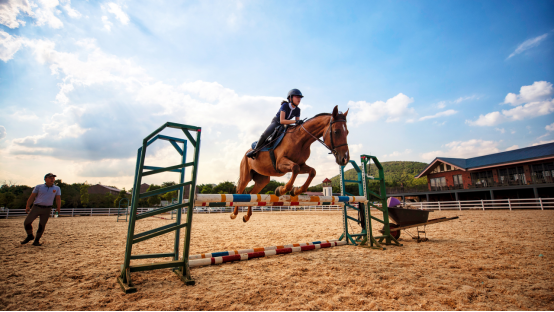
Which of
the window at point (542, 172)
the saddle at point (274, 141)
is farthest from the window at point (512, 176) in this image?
the saddle at point (274, 141)

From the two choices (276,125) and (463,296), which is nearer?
(463,296)

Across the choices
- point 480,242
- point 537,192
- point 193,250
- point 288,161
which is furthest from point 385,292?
point 537,192

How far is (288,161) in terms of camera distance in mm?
3783

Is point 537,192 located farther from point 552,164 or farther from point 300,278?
point 300,278

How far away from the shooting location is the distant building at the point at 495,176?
848 inches

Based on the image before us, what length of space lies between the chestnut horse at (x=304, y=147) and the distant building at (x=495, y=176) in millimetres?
27517

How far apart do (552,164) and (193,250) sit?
104 ft

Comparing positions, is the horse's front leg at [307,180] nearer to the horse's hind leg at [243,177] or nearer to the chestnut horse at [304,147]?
the chestnut horse at [304,147]

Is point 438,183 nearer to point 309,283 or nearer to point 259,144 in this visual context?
point 259,144

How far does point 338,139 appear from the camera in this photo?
358 cm

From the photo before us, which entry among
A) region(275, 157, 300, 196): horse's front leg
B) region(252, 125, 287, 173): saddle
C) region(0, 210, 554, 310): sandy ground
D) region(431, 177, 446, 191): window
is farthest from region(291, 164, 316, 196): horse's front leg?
region(431, 177, 446, 191): window

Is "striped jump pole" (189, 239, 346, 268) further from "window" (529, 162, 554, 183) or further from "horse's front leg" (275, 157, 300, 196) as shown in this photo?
"window" (529, 162, 554, 183)

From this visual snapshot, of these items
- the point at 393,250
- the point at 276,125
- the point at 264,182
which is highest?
the point at 276,125

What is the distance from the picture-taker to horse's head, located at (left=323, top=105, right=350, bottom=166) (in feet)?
11.6
